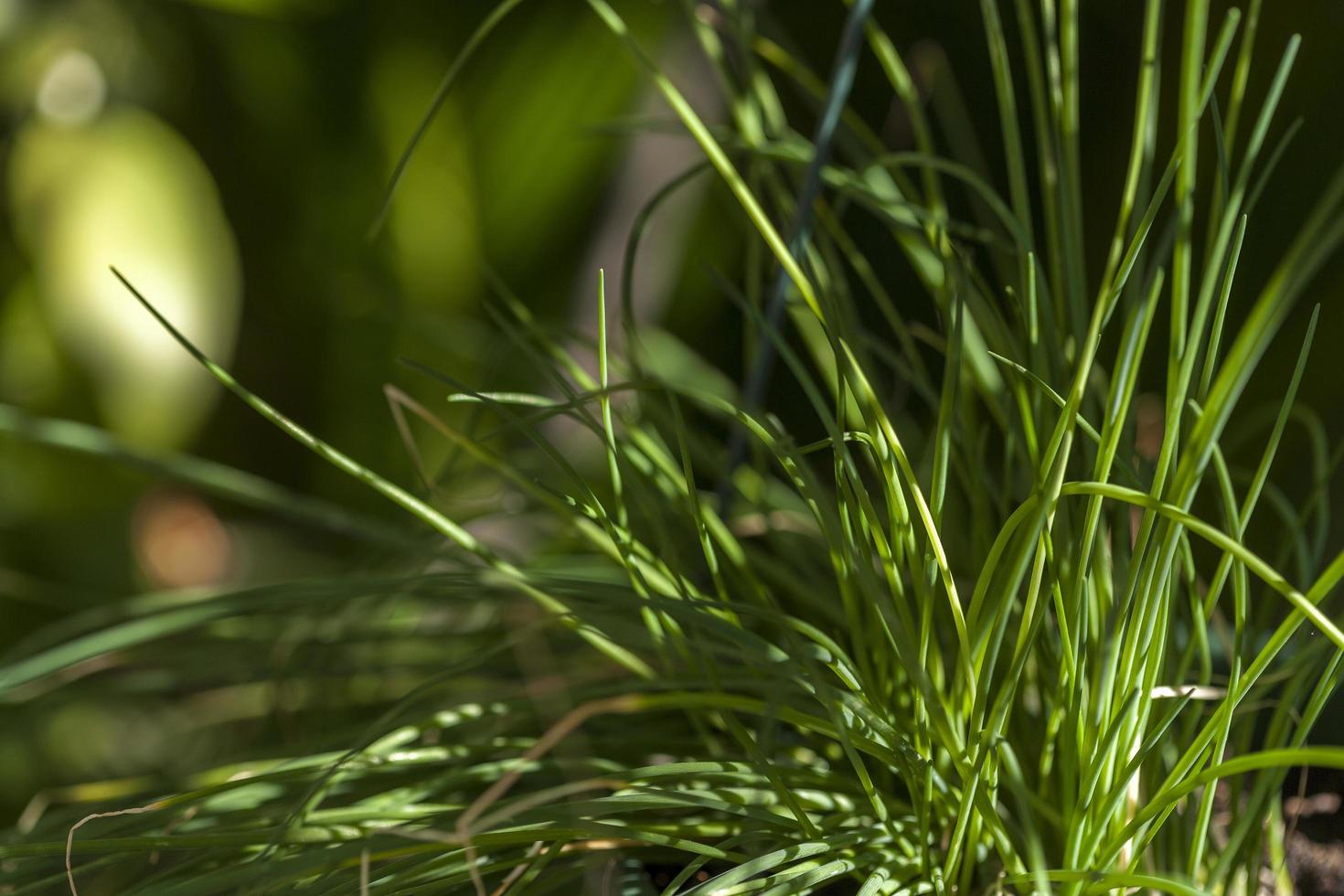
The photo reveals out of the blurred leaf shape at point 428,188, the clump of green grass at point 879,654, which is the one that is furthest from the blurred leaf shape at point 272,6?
the clump of green grass at point 879,654

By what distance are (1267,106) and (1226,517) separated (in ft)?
0.33

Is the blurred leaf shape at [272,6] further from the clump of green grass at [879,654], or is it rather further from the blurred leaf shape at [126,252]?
the clump of green grass at [879,654]

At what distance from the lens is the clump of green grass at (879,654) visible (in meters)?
0.21

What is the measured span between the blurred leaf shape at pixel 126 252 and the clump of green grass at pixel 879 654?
513 millimetres

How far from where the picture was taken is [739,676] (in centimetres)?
26

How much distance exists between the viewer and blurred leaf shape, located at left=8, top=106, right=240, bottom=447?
2.57 feet

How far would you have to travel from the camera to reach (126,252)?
79 centimetres

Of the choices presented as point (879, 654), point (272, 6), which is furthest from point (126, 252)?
point (879, 654)

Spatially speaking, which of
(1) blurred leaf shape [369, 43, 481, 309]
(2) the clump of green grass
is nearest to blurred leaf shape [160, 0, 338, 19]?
(1) blurred leaf shape [369, 43, 481, 309]

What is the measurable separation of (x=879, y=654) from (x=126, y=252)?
746mm

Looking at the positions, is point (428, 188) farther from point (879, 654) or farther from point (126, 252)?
point (879, 654)

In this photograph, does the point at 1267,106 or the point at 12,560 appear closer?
the point at 1267,106

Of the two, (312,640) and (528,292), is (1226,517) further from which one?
(528,292)

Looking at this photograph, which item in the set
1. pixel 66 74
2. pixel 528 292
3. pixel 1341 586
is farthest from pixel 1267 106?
pixel 66 74
